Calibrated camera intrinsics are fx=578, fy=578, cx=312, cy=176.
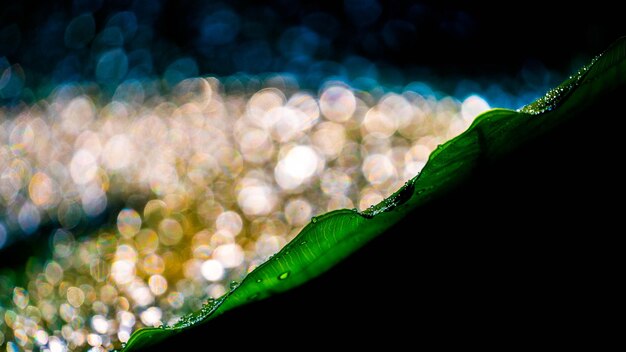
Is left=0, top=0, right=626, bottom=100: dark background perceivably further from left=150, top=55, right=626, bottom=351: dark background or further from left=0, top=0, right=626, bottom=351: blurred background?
left=150, top=55, right=626, bottom=351: dark background

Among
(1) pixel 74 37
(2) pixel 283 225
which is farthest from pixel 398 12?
(2) pixel 283 225

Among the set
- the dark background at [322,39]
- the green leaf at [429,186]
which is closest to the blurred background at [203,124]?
the dark background at [322,39]

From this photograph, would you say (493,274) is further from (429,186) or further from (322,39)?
(322,39)

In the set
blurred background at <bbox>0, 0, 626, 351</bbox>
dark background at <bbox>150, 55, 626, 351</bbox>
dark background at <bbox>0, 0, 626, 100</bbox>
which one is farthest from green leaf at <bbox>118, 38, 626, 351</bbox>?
dark background at <bbox>0, 0, 626, 100</bbox>

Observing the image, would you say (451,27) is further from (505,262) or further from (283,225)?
(505,262)

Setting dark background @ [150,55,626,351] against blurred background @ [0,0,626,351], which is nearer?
dark background @ [150,55,626,351]

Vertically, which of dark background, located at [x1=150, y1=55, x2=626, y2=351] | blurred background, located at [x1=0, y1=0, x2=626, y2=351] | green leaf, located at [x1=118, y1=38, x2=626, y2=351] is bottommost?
dark background, located at [x1=150, y1=55, x2=626, y2=351]

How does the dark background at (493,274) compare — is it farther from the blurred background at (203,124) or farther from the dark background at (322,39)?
the dark background at (322,39)
